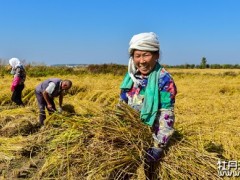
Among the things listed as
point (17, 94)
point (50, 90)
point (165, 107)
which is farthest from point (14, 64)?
point (165, 107)

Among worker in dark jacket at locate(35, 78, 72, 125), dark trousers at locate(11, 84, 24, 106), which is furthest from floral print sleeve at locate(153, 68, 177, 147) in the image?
dark trousers at locate(11, 84, 24, 106)

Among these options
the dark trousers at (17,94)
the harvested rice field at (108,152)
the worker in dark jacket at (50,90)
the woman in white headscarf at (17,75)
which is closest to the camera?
the harvested rice field at (108,152)

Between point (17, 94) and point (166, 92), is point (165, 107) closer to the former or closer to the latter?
point (166, 92)

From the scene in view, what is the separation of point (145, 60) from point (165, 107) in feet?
1.17

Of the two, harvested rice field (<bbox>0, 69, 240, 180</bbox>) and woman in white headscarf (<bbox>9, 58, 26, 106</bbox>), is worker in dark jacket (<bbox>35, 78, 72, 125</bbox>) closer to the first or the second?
woman in white headscarf (<bbox>9, 58, 26, 106</bbox>)

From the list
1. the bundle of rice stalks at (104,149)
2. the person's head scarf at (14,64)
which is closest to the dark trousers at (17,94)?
the person's head scarf at (14,64)

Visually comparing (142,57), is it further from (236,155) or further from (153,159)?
(236,155)

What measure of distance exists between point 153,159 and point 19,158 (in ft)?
5.41

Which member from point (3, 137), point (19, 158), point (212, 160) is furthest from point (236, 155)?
point (3, 137)

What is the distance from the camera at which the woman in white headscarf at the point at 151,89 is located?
103 inches

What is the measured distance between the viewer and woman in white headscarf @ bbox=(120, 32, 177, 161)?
8.59ft

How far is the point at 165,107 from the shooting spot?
2629 millimetres

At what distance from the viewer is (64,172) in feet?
9.52

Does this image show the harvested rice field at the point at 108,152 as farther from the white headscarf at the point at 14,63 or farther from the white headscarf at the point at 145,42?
the white headscarf at the point at 14,63
